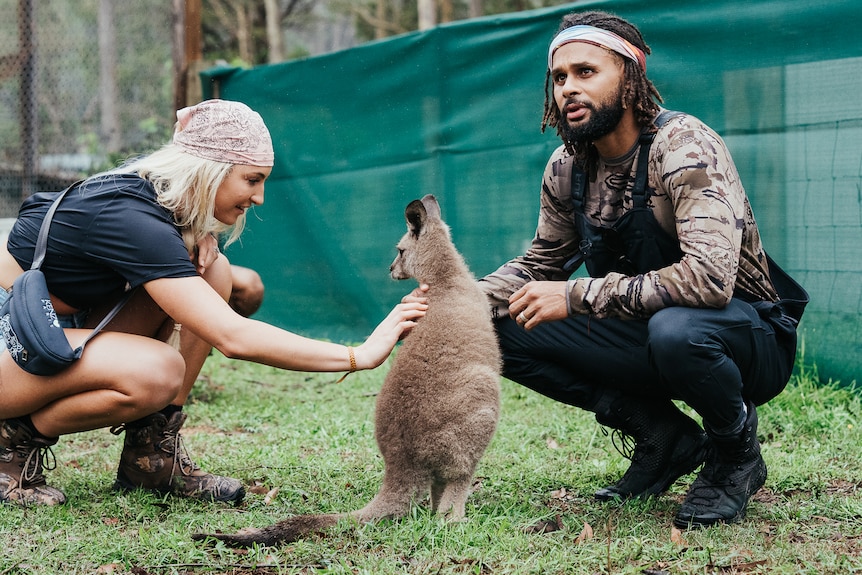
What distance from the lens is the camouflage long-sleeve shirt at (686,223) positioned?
3211 mm

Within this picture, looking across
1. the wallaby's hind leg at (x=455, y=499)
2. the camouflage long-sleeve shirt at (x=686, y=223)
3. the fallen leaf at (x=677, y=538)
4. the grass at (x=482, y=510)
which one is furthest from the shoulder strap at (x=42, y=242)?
the fallen leaf at (x=677, y=538)

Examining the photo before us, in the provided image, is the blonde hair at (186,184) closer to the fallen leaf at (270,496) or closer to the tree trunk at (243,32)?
the fallen leaf at (270,496)

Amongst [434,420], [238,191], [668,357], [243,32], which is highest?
[243,32]

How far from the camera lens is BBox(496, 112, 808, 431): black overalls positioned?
324 cm

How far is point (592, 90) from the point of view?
3.53 m

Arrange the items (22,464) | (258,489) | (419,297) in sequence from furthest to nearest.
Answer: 1. (258,489)
2. (22,464)
3. (419,297)

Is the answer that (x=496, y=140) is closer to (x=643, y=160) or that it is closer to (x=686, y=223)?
(x=643, y=160)

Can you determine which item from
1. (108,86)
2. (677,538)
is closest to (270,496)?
(677,538)

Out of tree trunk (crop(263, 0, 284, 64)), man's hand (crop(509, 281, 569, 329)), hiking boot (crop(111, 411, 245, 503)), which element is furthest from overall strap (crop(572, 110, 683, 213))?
tree trunk (crop(263, 0, 284, 64))

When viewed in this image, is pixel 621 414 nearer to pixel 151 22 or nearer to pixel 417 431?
pixel 417 431

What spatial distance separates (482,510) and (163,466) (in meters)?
1.40

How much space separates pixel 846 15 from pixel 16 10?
7.87 m

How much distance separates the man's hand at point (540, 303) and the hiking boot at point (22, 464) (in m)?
2.05

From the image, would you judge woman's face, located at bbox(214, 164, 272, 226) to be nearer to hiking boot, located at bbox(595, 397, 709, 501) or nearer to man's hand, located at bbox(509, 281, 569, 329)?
man's hand, located at bbox(509, 281, 569, 329)
